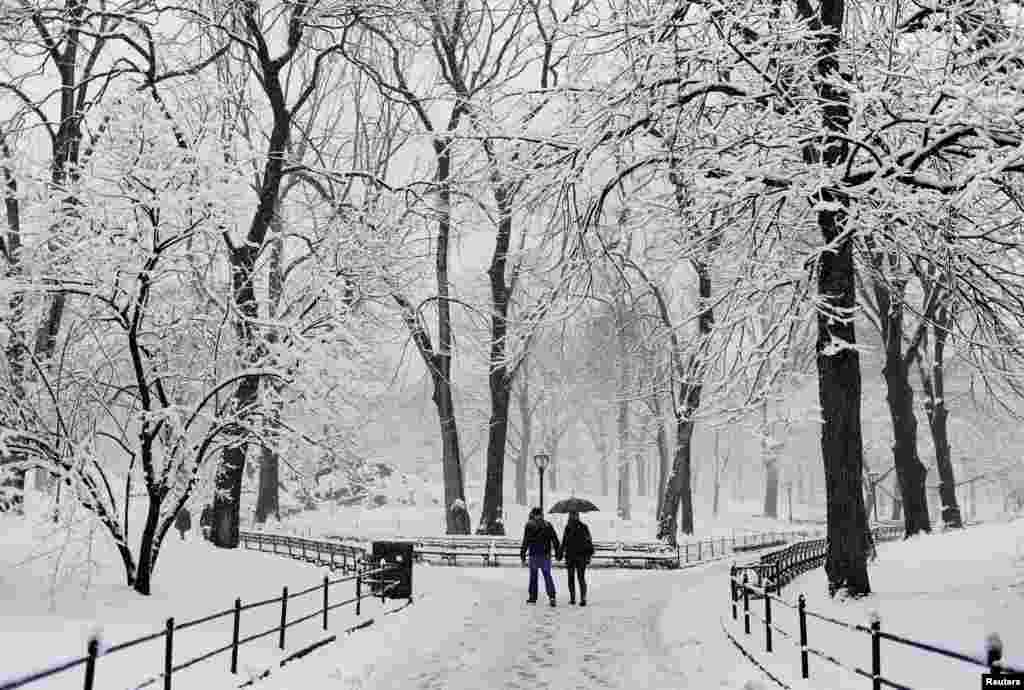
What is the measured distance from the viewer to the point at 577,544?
16672mm

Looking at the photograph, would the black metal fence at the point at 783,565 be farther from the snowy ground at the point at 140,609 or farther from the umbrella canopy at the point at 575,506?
the snowy ground at the point at 140,609

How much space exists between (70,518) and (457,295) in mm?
19047

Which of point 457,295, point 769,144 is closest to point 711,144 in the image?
point 769,144

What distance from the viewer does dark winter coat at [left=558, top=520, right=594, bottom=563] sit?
54.5 feet

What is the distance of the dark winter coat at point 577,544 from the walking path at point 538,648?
932mm

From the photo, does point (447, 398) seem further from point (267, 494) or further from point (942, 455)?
point (942, 455)

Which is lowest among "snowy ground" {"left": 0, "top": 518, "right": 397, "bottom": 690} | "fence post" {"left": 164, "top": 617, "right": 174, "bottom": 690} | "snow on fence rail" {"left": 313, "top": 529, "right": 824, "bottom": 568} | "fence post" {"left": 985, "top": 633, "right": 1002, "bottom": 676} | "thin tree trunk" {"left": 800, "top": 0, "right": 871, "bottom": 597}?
"snow on fence rail" {"left": 313, "top": 529, "right": 824, "bottom": 568}

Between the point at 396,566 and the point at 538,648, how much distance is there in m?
4.97

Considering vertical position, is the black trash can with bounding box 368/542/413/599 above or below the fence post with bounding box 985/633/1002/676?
below

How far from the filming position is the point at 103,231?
1320 cm

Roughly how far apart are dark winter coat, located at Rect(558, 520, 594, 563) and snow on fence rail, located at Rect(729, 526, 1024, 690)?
2788 mm

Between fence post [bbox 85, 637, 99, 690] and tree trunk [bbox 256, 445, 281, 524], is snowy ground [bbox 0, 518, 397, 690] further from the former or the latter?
tree trunk [bbox 256, 445, 281, 524]

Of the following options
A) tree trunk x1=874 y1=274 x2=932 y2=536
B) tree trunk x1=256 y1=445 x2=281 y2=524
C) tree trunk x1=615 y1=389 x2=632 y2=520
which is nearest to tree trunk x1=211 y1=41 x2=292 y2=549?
tree trunk x1=874 y1=274 x2=932 y2=536

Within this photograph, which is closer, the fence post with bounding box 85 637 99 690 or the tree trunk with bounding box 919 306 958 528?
the fence post with bounding box 85 637 99 690
